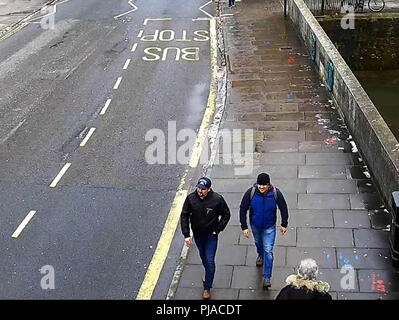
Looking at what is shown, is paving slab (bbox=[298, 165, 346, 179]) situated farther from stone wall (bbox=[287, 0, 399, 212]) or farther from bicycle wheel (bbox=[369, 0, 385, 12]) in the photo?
bicycle wheel (bbox=[369, 0, 385, 12])

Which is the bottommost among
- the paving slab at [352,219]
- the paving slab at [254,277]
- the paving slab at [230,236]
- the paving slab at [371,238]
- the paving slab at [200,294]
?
the paving slab at [200,294]

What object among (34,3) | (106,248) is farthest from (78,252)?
(34,3)

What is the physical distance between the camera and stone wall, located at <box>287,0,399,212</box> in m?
9.52

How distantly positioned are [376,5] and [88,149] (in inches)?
607

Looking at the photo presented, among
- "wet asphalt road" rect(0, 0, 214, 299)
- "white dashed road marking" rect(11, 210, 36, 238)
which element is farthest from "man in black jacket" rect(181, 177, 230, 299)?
→ "white dashed road marking" rect(11, 210, 36, 238)

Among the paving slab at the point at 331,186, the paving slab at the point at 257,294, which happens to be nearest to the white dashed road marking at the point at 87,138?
the paving slab at the point at 331,186

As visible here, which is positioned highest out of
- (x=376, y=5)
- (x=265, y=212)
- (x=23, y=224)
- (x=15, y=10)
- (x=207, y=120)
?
(x=376, y=5)

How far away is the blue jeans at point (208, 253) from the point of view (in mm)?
7648

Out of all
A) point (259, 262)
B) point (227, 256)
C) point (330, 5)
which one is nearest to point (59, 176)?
point (227, 256)

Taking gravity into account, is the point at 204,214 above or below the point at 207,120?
above

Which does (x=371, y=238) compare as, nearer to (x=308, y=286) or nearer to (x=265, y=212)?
(x=265, y=212)

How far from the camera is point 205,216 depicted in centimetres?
747

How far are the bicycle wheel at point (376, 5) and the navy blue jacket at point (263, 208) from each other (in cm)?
1810

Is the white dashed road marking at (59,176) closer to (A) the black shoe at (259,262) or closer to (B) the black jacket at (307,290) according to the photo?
(A) the black shoe at (259,262)
